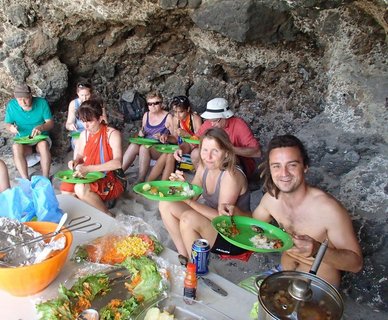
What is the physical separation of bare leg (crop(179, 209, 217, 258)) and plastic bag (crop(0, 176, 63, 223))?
83 centimetres

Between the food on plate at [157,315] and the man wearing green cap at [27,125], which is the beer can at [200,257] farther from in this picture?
the man wearing green cap at [27,125]

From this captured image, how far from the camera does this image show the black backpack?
5.87 m

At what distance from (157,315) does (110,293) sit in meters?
0.27

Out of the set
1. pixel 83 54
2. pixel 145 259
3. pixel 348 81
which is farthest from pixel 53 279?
pixel 83 54

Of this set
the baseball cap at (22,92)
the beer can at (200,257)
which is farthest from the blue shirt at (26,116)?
the beer can at (200,257)

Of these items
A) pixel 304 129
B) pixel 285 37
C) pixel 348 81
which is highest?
pixel 285 37

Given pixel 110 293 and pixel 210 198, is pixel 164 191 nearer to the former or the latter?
pixel 210 198

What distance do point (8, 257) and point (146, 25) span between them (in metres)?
4.23

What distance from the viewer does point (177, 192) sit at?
2.74m

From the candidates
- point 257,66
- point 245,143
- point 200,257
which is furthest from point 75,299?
point 257,66

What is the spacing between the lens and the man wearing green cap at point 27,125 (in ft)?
14.7

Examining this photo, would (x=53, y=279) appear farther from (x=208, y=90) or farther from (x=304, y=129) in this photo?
(x=208, y=90)

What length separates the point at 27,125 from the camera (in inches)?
187

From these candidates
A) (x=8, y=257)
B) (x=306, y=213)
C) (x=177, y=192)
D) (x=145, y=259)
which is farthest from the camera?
(x=177, y=192)
